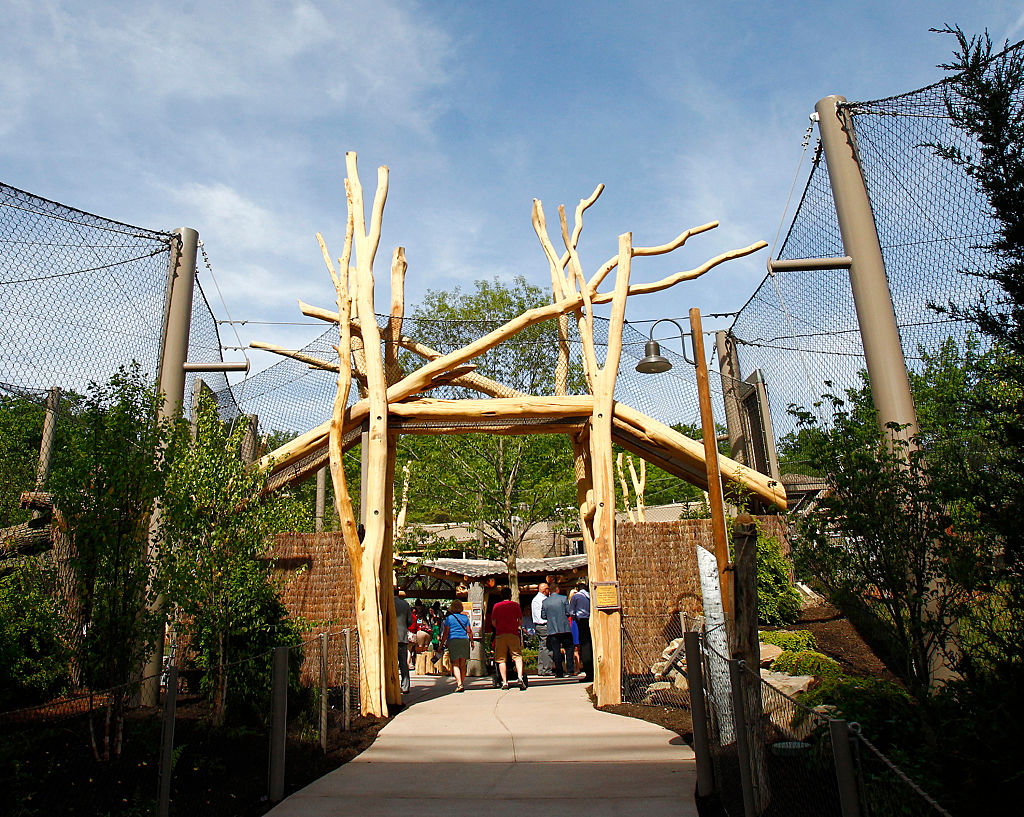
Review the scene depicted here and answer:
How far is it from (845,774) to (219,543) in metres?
5.56

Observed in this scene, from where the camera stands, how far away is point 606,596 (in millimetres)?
8305

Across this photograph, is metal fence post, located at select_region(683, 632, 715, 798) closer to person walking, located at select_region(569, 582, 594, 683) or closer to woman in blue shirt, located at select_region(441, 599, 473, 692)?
woman in blue shirt, located at select_region(441, 599, 473, 692)

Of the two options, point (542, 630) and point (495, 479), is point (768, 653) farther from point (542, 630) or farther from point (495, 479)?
point (495, 479)

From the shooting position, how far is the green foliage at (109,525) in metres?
4.88

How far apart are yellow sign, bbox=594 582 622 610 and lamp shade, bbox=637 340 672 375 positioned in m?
2.47

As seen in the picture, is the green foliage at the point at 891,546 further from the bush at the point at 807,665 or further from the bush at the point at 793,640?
the bush at the point at 793,640

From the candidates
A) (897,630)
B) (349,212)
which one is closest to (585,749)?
(897,630)

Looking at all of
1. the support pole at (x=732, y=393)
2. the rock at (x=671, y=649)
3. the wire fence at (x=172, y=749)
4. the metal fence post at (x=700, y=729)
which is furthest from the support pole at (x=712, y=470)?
the support pole at (x=732, y=393)

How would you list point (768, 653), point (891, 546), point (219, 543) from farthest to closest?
point (768, 653) < point (219, 543) < point (891, 546)

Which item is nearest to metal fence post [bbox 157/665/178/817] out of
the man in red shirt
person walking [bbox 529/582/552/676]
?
the man in red shirt

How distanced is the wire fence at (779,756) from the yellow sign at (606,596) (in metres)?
2.24

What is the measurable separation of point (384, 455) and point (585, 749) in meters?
3.74

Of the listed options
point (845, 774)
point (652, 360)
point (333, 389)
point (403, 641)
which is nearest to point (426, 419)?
point (333, 389)

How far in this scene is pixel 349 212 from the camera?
30.2 feet
